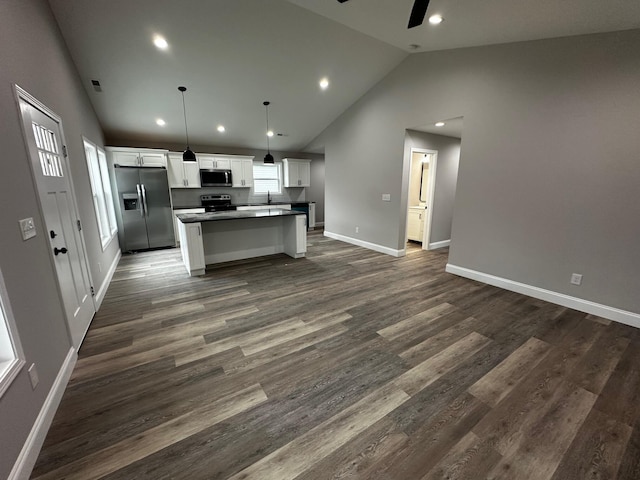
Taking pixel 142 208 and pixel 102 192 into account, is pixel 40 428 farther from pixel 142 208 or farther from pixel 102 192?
pixel 142 208

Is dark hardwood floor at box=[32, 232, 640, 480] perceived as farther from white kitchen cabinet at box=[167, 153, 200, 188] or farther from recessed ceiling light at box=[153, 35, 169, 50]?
white kitchen cabinet at box=[167, 153, 200, 188]

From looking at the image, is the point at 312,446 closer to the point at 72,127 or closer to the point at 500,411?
the point at 500,411

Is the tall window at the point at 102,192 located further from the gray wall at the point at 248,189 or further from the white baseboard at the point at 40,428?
the white baseboard at the point at 40,428

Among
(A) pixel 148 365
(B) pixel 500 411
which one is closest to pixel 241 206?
(A) pixel 148 365

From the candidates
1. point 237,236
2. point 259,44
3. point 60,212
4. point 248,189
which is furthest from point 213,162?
point 60,212

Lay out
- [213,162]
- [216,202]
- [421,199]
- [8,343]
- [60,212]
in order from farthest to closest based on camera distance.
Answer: [216,202], [213,162], [421,199], [60,212], [8,343]

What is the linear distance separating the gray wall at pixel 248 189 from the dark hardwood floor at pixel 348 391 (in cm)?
407

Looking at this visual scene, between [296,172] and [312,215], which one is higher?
[296,172]

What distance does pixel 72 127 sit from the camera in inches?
125

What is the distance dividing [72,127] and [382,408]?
14.5 ft

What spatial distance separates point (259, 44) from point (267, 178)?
14.7ft

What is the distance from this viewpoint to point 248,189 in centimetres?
773

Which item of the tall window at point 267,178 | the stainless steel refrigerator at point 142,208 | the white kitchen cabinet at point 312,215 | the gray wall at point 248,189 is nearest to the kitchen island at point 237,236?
the stainless steel refrigerator at point 142,208

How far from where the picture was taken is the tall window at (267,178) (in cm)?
794
